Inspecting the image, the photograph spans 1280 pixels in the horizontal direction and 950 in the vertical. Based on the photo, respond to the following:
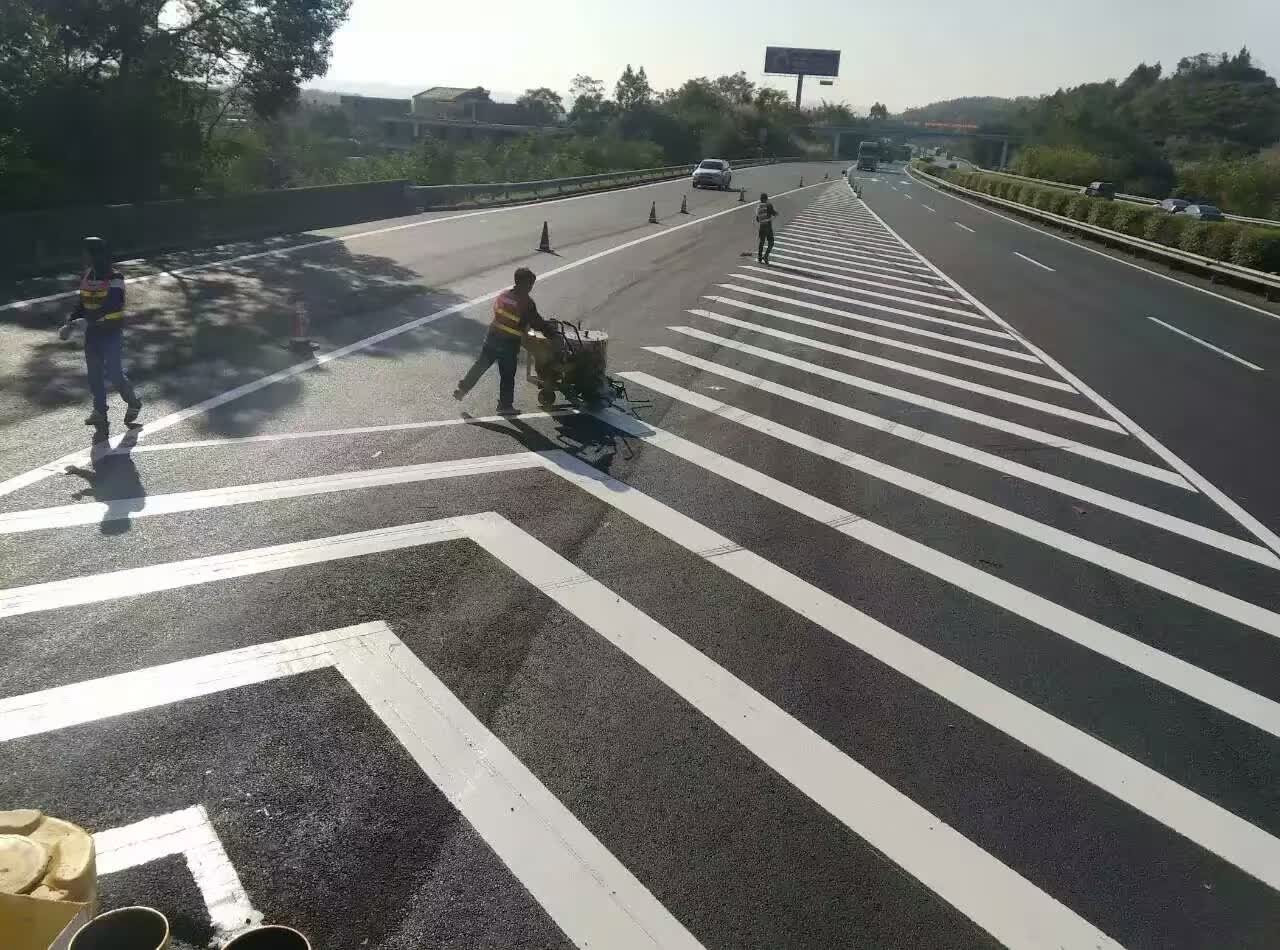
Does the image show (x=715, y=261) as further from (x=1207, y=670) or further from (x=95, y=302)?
(x=1207, y=670)

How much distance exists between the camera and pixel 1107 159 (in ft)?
252

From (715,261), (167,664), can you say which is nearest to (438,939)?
(167,664)

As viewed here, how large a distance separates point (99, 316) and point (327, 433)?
7.87 feet

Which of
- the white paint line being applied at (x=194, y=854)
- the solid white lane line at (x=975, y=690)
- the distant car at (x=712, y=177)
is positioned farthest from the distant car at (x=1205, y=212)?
the white paint line being applied at (x=194, y=854)

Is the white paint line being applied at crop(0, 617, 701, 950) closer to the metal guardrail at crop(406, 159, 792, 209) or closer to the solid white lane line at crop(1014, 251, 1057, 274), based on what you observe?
the solid white lane line at crop(1014, 251, 1057, 274)

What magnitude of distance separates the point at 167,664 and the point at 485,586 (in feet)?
6.78

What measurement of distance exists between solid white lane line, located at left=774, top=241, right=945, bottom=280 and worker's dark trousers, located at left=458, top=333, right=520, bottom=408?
49.9 feet

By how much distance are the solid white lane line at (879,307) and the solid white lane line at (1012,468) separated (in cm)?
669

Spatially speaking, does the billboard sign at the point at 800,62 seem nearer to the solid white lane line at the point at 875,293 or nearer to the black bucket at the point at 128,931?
the solid white lane line at the point at 875,293

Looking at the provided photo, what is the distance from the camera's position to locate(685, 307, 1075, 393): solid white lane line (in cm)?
1377

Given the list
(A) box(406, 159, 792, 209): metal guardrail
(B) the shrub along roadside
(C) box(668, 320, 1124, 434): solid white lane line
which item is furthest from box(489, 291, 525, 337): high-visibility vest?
(A) box(406, 159, 792, 209): metal guardrail

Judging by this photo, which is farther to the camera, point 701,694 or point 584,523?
point 584,523

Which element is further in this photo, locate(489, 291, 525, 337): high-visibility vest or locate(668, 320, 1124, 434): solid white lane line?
locate(668, 320, 1124, 434): solid white lane line

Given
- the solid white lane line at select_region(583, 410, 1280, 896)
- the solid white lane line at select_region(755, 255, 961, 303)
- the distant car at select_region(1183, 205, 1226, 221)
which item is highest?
the distant car at select_region(1183, 205, 1226, 221)
